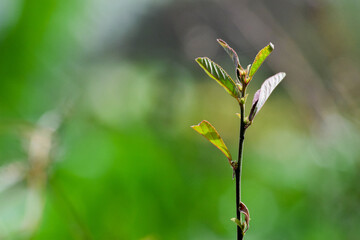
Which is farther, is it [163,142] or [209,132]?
[163,142]

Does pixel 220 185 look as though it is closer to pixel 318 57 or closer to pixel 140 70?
pixel 140 70

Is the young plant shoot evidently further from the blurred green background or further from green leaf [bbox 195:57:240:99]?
→ the blurred green background

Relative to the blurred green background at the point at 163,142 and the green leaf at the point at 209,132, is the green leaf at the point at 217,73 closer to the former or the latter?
the green leaf at the point at 209,132

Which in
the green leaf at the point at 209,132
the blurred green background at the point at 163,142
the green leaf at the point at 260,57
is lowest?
the blurred green background at the point at 163,142

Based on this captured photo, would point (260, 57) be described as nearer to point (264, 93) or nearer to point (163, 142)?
point (264, 93)

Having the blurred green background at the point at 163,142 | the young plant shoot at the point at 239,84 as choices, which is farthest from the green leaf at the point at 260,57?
the blurred green background at the point at 163,142

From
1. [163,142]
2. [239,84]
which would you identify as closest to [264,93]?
[239,84]

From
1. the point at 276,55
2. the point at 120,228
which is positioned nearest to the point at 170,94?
the point at 276,55

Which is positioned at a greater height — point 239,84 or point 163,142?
point 239,84
